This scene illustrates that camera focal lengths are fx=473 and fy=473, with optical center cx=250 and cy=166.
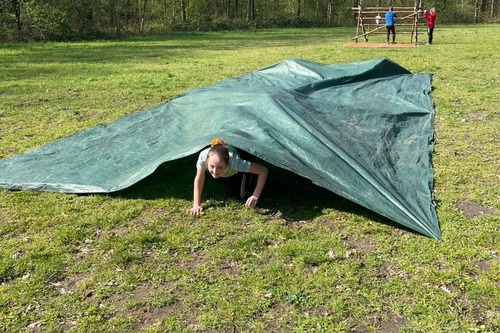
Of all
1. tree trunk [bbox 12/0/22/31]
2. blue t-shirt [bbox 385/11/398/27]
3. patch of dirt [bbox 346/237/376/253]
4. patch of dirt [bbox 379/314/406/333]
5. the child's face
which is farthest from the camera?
tree trunk [bbox 12/0/22/31]

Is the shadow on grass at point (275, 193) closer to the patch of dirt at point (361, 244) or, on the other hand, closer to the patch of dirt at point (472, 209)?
the patch of dirt at point (361, 244)

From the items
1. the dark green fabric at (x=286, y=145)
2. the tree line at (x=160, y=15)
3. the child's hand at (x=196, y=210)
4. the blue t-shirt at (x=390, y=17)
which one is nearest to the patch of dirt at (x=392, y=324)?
the dark green fabric at (x=286, y=145)

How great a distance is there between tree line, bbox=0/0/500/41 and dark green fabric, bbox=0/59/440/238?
2467 cm

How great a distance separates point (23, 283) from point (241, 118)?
9.65ft

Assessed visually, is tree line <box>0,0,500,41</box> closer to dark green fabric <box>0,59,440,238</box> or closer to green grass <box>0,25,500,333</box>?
A: dark green fabric <box>0,59,440,238</box>

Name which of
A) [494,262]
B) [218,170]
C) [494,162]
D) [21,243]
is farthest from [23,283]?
[494,162]

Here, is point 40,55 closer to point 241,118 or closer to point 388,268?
point 241,118

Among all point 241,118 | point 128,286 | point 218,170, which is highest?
point 241,118

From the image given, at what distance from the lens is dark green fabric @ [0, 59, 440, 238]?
191 inches

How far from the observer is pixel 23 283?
3830mm

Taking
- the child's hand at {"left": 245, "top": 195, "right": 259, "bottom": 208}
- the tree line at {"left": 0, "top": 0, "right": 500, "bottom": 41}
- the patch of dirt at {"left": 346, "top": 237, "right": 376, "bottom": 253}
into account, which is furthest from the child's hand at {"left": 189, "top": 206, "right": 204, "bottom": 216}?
the tree line at {"left": 0, "top": 0, "right": 500, "bottom": 41}

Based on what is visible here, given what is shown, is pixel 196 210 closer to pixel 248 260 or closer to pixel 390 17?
pixel 248 260

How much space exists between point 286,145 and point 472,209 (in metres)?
2.09

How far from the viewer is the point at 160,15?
4606 centimetres
